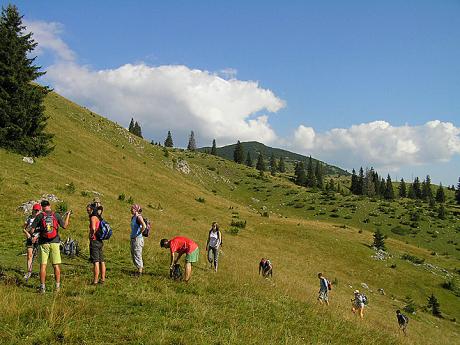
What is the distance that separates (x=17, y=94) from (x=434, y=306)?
146 ft

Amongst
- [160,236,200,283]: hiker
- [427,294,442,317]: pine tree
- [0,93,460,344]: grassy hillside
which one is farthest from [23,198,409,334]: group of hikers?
[427,294,442,317]: pine tree

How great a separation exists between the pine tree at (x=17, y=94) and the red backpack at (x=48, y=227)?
87.9 ft

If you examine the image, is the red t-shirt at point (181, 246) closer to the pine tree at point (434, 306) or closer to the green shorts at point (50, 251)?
the green shorts at point (50, 251)

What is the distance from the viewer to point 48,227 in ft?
36.0

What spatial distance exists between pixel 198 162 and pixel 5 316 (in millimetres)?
106488

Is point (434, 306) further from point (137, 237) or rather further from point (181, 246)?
point (137, 237)

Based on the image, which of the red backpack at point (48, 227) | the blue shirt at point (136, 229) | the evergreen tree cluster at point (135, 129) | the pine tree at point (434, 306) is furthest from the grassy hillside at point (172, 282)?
the evergreen tree cluster at point (135, 129)

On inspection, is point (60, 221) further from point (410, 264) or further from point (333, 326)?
point (410, 264)

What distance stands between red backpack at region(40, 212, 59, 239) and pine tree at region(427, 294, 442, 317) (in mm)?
37940

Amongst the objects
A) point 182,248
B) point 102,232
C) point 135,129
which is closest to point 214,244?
point 182,248

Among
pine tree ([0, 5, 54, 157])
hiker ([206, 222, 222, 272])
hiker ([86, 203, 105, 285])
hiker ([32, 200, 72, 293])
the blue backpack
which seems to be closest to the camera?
hiker ([32, 200, 72, 293])

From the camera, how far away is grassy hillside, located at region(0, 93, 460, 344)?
29.0 ft

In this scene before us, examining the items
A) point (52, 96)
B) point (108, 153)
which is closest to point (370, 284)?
point (108, 153)

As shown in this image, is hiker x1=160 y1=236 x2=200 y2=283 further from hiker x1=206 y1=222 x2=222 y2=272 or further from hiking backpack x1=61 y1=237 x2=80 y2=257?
hiker x1=206 y1=222 x2=222 y2=272
